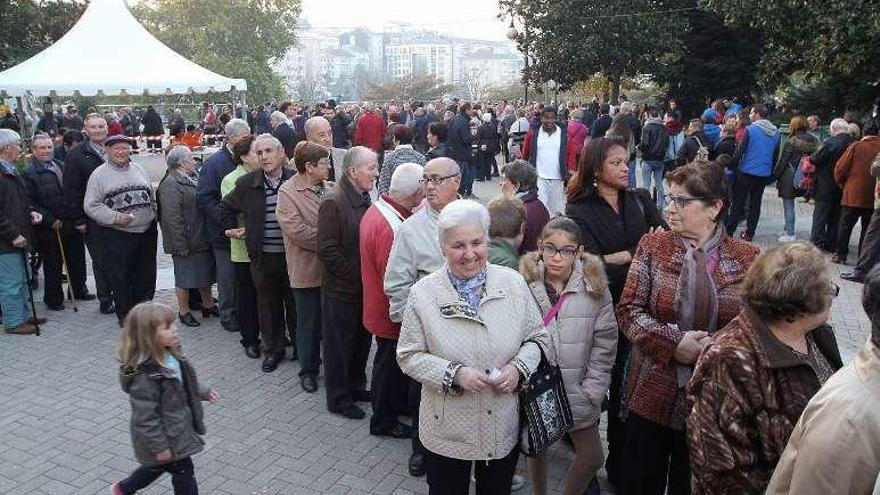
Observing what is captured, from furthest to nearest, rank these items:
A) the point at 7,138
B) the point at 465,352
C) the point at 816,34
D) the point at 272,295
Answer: the point at 816,34 → the point at 7,138 → the point at 272,295 → the point at 465,352

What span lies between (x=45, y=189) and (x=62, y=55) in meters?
6.99

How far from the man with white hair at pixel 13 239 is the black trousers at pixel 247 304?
6.90 ft

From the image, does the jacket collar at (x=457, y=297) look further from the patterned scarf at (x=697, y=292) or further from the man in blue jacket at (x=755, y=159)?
the man in blue jacket at (x=755, y=159)

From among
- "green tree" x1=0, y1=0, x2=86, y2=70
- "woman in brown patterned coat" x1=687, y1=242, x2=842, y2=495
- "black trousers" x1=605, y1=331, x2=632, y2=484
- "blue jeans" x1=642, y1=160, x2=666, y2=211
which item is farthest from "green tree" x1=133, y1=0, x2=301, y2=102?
"woman in brown patterned coat" x1=687, y1=242, x2=842, y2=495

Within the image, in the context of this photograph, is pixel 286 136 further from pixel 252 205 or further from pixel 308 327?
pixel 308 327

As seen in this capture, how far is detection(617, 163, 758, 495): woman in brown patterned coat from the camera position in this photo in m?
2.98

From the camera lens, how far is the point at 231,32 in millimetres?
57906

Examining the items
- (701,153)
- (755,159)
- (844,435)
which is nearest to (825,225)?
(755,159)

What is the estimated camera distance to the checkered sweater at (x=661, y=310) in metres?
2.98

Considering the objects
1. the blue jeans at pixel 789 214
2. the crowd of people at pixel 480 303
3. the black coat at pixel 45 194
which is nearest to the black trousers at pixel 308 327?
the crowd of people at pixel 480 303

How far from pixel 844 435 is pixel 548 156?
28.2 feet

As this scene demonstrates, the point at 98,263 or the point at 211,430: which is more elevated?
the point at 98,263

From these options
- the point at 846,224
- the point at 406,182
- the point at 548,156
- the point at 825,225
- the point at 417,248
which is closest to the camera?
the point at 417,248

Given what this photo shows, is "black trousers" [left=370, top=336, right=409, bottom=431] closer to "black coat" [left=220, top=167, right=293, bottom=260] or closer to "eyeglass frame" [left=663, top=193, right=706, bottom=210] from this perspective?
"black coat" [left=220, top=167, right=293, bottom=260]
